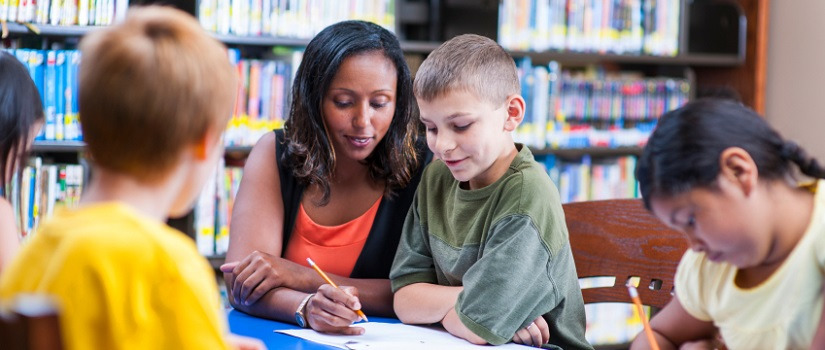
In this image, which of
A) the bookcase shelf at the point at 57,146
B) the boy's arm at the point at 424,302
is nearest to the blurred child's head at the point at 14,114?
the boy's arm at the point at 424,302

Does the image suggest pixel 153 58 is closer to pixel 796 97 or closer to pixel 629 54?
pixel 629 54

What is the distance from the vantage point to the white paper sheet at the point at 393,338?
1399 mm

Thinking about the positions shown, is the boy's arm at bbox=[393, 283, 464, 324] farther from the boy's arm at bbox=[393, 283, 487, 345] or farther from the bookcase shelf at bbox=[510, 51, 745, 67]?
the bookcase shelf at bbox=[510, 51, 745, 67]

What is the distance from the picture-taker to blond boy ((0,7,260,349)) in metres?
0.82

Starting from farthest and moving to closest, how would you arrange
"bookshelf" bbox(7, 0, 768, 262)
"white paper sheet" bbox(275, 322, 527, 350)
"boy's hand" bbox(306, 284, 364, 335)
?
"bookshelf" bbox(7, 0, 768, 262), "boy's hand" bbox(306, 284, 364, 335), "white paper sheet" bbox(275, 322, 527, 350)

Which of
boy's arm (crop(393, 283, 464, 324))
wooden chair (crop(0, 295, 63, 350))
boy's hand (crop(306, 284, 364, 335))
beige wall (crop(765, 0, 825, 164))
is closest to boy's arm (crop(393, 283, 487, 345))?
boy's arm (crop(393, 283, 464, 324))

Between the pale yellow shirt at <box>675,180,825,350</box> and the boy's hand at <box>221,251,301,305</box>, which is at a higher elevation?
the pale yellow shirt at <box>675,180,825,350</box>

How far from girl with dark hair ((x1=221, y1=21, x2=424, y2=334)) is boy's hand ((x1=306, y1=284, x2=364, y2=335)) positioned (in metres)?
0.23

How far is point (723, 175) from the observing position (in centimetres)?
105

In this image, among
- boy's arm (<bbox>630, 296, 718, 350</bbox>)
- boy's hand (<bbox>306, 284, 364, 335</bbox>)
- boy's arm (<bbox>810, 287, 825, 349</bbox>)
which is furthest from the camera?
boy's hand (<bbox>306, 284, 364, 335</bbox>)

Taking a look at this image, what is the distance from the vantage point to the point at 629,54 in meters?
3.49

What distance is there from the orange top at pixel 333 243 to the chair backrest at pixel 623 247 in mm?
399

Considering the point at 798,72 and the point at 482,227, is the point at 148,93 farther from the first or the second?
the point at 798,72

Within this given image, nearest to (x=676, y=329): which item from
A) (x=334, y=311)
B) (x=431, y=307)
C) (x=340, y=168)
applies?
(x=431, y=307)
